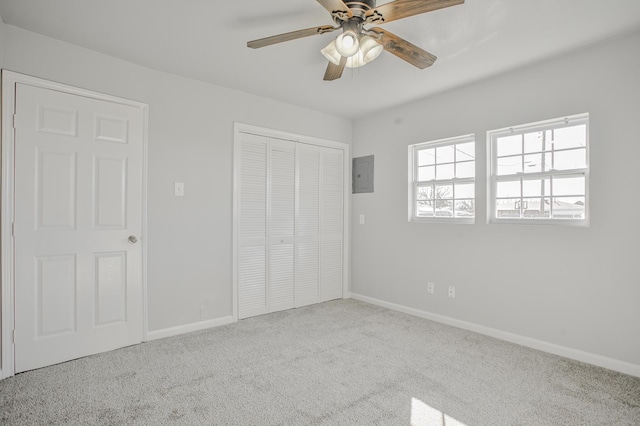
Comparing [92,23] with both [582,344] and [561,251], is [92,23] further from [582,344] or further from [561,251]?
[582,344]

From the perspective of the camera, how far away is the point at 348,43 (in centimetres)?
187

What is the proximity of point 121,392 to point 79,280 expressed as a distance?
40.5 inches

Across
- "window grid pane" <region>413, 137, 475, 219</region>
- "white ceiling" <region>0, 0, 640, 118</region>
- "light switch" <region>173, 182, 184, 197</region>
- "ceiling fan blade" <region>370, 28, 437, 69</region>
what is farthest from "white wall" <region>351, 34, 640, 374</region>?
"light switch" <region>173, 182, 184, 197</region>

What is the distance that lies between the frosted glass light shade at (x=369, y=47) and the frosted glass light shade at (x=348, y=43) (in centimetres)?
17

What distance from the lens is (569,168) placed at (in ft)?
9.42

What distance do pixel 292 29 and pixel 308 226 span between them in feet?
7.87

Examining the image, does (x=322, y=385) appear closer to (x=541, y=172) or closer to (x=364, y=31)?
(x=364, y=31)

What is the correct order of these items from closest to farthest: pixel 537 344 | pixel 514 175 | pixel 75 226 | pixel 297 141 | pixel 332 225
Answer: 1. pixel 75 226
2. pixel 537 344
3. pixel 514 175
4. pixel 297 141
5. pixel 332 225

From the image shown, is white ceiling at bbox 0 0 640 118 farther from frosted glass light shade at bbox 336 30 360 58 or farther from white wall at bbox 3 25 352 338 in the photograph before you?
frosted glass light shade at bbox 336 30 360 58

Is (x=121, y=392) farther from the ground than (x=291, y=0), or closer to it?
closer to it

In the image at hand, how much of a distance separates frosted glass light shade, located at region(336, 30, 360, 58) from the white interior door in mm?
2072

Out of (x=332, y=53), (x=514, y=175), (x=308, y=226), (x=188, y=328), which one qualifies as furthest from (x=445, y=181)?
(x=188, y=328)

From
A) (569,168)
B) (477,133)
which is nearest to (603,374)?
(569,168)

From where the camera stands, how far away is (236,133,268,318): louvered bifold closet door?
3.72 meters
